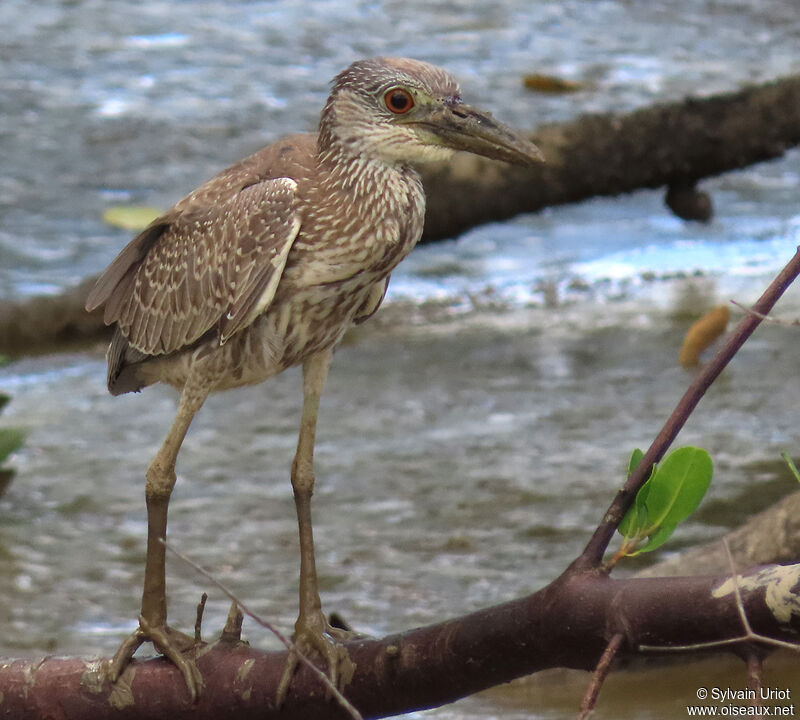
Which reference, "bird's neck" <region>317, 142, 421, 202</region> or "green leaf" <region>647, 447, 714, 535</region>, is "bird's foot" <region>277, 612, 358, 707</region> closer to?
"green leaf" <region>647, 447, 714, 535</region>

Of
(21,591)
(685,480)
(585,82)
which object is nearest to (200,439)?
(21,591)

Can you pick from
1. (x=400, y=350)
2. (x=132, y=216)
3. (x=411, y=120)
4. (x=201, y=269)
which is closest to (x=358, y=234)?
(x=411, y=120)

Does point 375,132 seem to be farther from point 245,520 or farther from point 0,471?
point 0,471

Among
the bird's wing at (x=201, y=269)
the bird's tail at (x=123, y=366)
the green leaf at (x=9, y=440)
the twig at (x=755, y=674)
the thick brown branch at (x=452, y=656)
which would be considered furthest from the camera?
the green leaf at (x=9, y=440)

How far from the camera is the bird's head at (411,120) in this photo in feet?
9.80

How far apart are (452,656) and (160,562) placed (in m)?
0.96

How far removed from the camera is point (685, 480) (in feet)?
7.59

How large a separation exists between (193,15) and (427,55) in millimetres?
2580

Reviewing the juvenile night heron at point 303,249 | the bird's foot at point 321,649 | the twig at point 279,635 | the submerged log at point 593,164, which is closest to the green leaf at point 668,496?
the twig at point 279,635

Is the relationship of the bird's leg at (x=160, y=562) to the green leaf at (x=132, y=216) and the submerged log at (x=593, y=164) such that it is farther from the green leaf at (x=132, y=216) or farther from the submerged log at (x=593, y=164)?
the green leaf at (x=132, y=216)

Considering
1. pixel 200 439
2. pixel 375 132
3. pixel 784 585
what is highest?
pixel 375 132

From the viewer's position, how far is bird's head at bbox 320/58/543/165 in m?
2.99

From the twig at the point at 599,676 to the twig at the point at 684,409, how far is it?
176mm

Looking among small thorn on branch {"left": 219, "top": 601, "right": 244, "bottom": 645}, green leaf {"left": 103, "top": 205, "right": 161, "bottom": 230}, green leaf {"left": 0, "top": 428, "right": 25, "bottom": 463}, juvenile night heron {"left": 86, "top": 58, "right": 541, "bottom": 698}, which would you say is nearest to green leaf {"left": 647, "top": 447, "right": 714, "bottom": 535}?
juvenile night heron {"left": 86, "top": 58, "right": 541, "bottom": 698}
